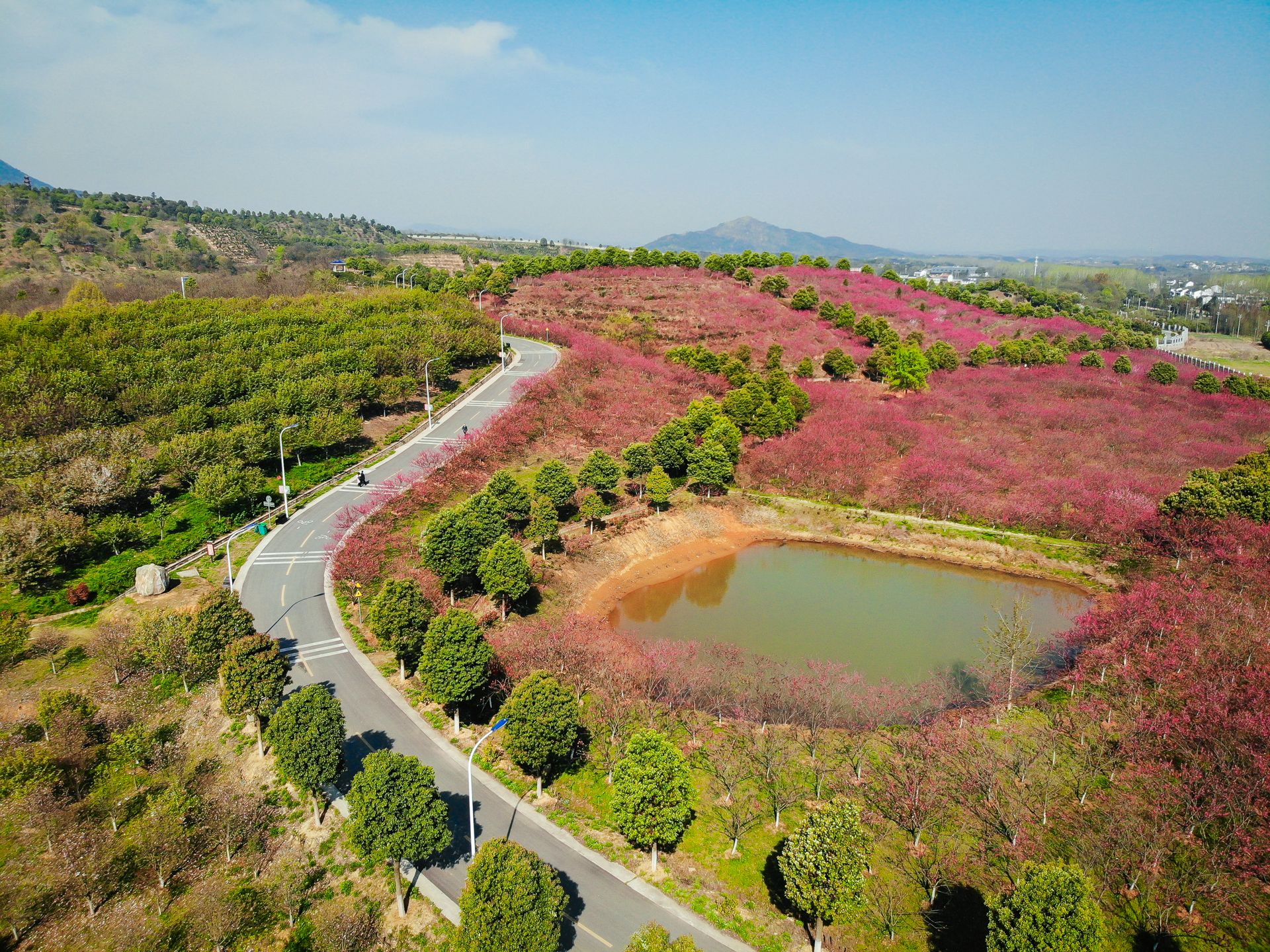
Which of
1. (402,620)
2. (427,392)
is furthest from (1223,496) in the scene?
(427,392)

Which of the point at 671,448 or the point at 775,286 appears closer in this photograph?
the point at 671,448

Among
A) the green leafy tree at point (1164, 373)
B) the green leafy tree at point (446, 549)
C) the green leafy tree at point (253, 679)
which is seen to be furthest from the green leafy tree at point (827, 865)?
the green leafy tree at point (1164, 373)

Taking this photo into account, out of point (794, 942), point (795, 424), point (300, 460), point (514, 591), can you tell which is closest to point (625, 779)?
point (794, 942)

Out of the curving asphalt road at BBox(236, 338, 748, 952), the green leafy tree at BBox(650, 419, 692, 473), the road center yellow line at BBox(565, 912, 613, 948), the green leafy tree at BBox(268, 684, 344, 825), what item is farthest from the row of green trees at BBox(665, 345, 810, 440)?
the road center yellow line at BBox(565, 912, 613, 948)

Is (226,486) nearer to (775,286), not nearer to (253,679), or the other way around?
(253,679)

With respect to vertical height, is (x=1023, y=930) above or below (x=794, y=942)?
above

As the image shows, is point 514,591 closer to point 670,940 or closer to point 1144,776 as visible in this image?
point 670,940
